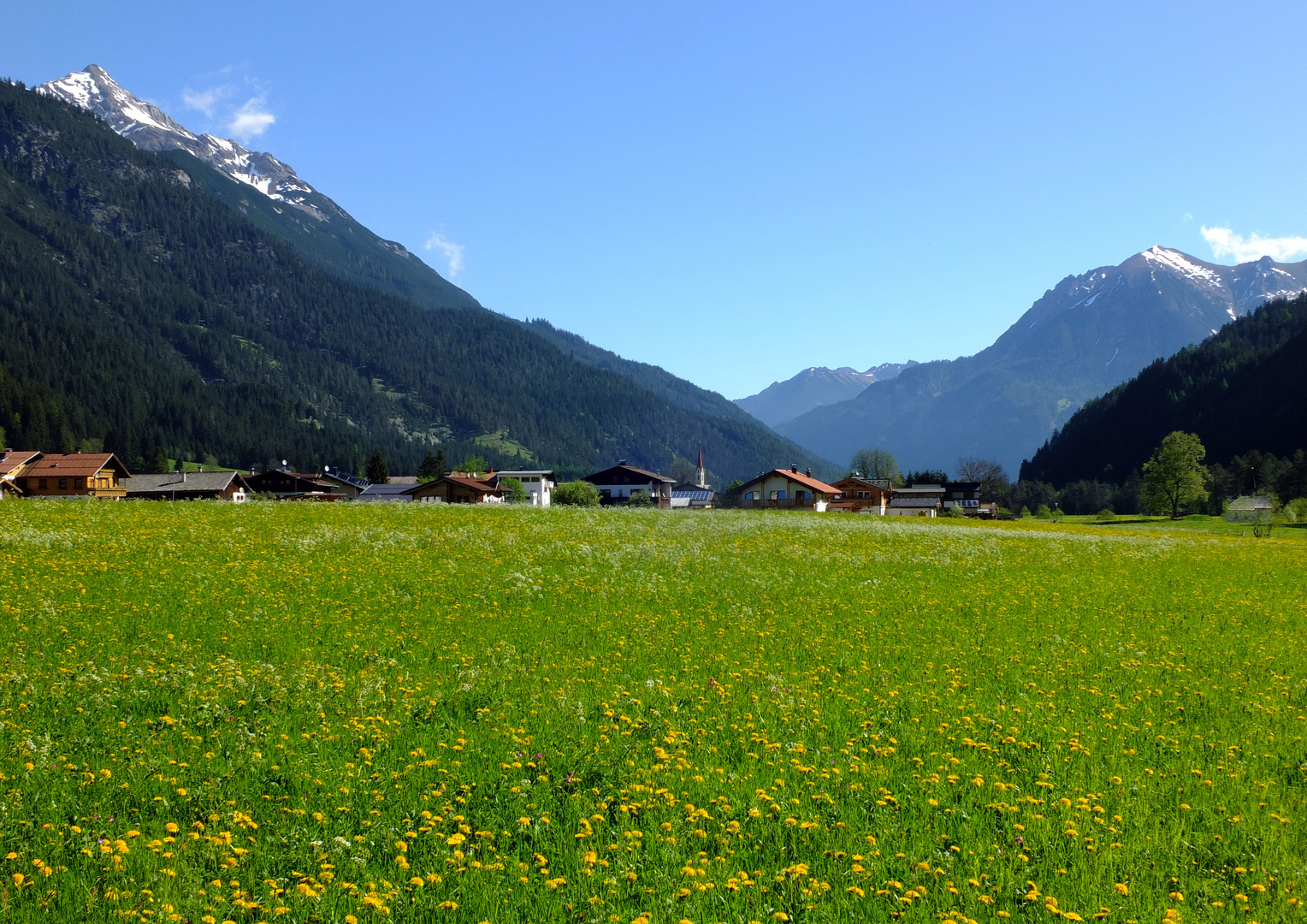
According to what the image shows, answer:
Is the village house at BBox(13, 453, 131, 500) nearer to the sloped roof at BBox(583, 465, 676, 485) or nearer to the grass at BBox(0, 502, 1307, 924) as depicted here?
the sloped roof at BBox(583, 465, 676, 485)

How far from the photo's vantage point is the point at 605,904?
5453 mm

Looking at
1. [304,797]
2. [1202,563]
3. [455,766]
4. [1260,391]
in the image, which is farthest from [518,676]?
[1260,391]

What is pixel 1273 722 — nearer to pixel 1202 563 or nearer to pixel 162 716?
pixel 162 716

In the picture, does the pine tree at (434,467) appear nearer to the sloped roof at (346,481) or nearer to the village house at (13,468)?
the sloped roof at (346,481)

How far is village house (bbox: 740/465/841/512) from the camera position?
4264 inches

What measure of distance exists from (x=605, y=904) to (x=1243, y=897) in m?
4.93

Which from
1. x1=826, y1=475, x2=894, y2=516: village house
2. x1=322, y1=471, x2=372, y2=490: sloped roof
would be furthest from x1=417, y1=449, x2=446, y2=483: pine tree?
x1=826, y1=475, x2=894, y2=516: village house

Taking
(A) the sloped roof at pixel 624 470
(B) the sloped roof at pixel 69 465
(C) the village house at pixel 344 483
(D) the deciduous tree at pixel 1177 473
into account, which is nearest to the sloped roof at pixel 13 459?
(B) the sloped roof at pixel 69 465

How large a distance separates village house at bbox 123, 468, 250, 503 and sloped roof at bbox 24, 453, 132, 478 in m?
9.30

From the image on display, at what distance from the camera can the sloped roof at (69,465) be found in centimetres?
8888

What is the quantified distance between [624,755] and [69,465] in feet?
359

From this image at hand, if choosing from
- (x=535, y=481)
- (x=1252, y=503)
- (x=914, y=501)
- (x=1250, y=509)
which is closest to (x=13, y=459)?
(x=535, y=481)

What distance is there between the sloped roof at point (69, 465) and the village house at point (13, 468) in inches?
29.4

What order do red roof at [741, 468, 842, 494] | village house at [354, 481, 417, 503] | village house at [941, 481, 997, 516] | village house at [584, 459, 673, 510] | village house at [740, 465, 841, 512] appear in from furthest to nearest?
village house at [941, 481, 997, 516]
village house at [584, 459, 673, 510]
village house at [354, 481, 417, 503]
red roof at [741, 468, 842, 494]
village house at [740, 465, 841, 512]
